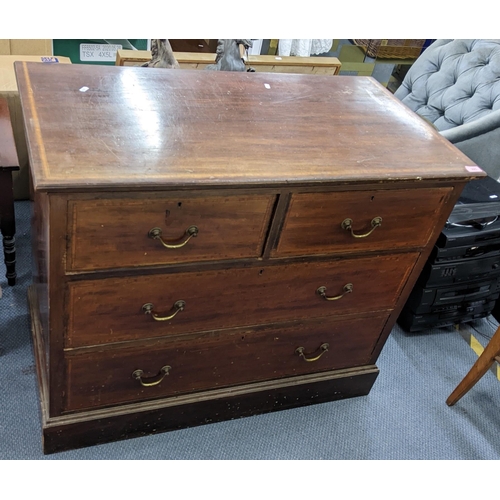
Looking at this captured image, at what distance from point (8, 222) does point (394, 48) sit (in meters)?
2.50

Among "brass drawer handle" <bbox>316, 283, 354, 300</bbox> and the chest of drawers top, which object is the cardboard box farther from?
"brass drawer handle" <bbox>316, 283, 354, 300</bbox>

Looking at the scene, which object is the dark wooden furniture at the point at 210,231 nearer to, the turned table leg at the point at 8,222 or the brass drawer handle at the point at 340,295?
the brass drawer handle at the point at 340,295

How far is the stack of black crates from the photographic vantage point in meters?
1.92

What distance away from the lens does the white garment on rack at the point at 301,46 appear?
3236mm

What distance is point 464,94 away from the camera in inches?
92.5

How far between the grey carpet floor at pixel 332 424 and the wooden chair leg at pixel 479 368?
6 centimetres

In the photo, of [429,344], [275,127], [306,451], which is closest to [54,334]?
[275,127]

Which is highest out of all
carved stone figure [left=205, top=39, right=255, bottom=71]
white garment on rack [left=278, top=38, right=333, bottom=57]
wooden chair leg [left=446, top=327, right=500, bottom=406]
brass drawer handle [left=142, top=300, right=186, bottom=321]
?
carved stone figure [left=205, top=39, right=255, bottom=71]

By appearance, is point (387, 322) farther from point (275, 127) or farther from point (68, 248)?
point (68, 248)

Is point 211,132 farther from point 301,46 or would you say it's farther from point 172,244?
point 301,46

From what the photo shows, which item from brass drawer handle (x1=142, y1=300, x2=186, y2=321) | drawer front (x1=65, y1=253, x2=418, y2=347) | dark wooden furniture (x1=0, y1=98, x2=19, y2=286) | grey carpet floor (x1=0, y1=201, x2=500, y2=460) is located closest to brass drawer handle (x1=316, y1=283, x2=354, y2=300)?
drawer front (x1=65, y1=253, x2=418, y2=347)

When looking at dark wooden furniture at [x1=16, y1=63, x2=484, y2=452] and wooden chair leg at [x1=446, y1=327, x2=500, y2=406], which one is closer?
dark wooden furniture at [x1=16, y1=63, x2=484, y2=452]

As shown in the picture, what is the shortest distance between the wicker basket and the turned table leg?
2397 millimetres

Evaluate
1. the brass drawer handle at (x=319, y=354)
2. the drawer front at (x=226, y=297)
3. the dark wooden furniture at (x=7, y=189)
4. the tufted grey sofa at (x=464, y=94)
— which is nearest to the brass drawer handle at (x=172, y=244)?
the drawer front at (x=226, y=297)
